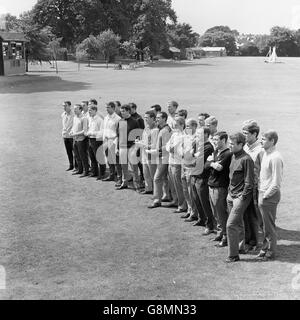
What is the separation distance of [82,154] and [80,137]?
0.45 metres

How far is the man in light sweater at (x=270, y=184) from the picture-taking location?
21.3 ft

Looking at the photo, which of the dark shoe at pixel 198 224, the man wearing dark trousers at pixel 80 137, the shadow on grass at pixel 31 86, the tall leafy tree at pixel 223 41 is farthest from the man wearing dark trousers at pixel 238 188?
the tall leafy tree at pixel 223 41

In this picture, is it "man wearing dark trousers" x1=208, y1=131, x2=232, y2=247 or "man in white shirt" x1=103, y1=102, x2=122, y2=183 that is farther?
"man in white shirt" x1=103, y1=102, x2=122, y2=183

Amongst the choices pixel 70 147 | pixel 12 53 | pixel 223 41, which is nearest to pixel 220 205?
pixel 70 147

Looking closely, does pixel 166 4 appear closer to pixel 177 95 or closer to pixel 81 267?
pixel 177 95

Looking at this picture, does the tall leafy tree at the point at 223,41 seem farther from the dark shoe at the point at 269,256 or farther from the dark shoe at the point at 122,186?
the dark shoe at the point at 269,256

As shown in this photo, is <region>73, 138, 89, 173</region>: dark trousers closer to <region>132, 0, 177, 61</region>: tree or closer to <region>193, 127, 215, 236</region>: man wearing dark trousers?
<region>193, 127, 215, 236</region>: man wearing dark trousers

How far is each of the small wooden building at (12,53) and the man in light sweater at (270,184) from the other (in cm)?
4220

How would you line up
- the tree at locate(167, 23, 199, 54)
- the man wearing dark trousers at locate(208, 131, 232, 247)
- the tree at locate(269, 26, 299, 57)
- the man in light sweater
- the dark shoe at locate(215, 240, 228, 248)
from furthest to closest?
the tree at locate(269, 26, 299, 57) → the tree at locate(167, 23, 199, 54) → the dark shoe at locate(215, 240, 228, 248) → the man wearing dark trousers at locate(208, 131, 232, 247) → the man in light sweater

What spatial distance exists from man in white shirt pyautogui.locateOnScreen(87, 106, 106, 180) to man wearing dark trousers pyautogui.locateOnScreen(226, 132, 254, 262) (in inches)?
198

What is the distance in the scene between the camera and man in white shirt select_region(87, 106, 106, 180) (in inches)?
443

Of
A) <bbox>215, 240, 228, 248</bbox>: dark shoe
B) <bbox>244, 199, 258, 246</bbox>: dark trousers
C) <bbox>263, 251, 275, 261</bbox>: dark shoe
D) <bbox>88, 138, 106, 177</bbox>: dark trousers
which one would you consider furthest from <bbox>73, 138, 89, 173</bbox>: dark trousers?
<bbox>263, 251, 275, 261</bbox>: dark shoe

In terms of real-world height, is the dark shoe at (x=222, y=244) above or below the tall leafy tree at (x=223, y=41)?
below
